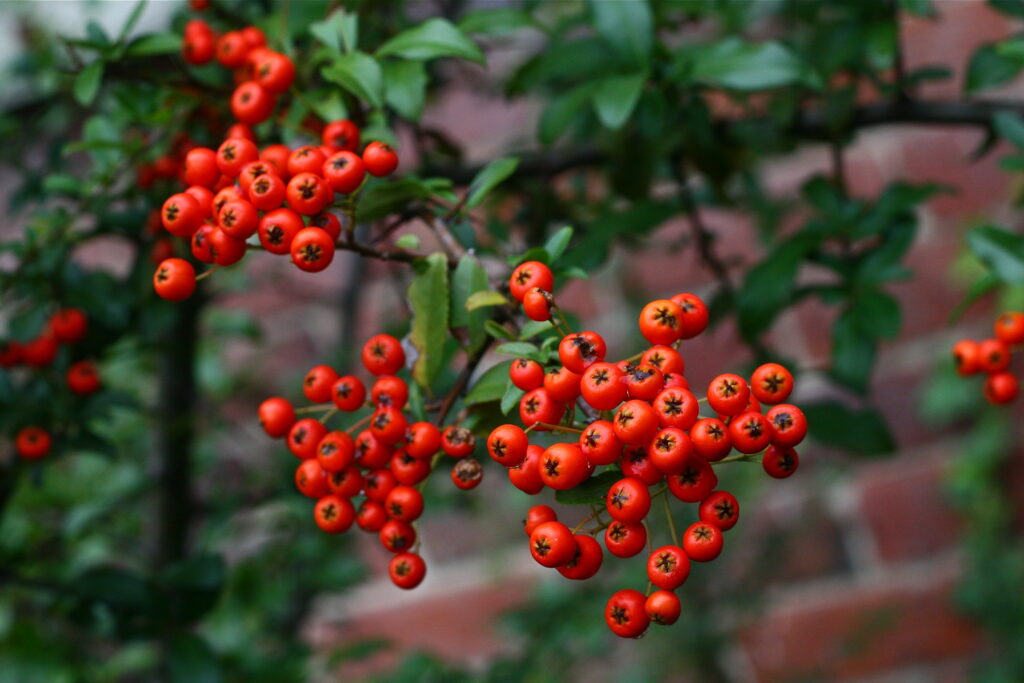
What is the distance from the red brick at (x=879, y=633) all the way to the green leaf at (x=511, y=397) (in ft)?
3.93

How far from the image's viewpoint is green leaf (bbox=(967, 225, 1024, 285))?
61 cm

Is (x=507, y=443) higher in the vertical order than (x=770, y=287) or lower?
higher

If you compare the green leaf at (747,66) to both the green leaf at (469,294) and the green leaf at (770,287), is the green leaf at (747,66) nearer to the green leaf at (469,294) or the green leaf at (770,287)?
the green leaf at (770,287)

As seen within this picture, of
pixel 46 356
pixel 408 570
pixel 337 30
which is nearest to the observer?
pixel 408 570

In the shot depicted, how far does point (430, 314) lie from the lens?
483 millimetres

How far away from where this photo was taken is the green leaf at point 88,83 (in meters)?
0.58

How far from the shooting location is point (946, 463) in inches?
59.4

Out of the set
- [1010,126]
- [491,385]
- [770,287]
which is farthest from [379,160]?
[1010,126]

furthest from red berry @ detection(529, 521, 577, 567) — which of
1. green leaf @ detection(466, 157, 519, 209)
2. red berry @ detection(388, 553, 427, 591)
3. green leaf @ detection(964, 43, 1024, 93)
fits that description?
green leaf @ detection(964, 43, 1024, 93)

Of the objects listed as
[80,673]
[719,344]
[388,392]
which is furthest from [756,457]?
[719,344]

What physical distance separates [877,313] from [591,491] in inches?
16.4

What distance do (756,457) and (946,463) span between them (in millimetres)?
1277

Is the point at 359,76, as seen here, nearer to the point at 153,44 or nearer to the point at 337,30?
the point at 337,30

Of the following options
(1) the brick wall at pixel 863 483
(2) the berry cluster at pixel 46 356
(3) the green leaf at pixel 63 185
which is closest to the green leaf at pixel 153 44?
(3) the green leaf at pixel 63 185
